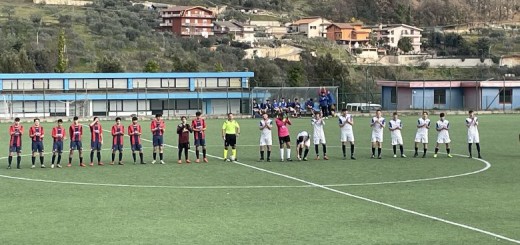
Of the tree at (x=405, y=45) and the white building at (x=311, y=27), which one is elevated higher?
the white building at (x=311, y=27)

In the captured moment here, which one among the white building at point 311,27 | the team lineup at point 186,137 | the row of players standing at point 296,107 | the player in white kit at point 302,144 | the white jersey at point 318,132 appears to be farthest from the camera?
the white building at point 311,27

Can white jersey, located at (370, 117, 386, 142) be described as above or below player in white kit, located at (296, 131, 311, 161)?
above

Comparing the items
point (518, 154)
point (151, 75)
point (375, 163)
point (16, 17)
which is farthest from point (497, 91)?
point (16, 17)

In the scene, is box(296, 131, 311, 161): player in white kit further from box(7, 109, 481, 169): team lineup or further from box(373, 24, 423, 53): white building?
box(373, 24, 423, 53): white building

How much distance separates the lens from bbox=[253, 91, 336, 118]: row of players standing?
60644mm

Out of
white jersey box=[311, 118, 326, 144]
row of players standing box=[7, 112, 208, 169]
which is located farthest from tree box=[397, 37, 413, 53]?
row of players standing box=[7, 112, 208, 169]

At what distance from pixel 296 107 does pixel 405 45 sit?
95.5m

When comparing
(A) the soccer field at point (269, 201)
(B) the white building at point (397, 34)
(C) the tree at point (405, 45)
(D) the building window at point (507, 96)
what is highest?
(B) the white building at point (397, 34)

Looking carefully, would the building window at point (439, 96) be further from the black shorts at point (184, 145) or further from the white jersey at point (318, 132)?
the black shorts at point (184, 145)

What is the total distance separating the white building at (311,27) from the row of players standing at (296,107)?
306ft

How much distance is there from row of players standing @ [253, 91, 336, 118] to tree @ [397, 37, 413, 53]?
91103mm

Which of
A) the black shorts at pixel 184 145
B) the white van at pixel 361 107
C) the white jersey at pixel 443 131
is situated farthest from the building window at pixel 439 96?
the black shorts at pixel 184 145

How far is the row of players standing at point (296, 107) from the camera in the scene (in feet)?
199

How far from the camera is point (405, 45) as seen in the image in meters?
156
